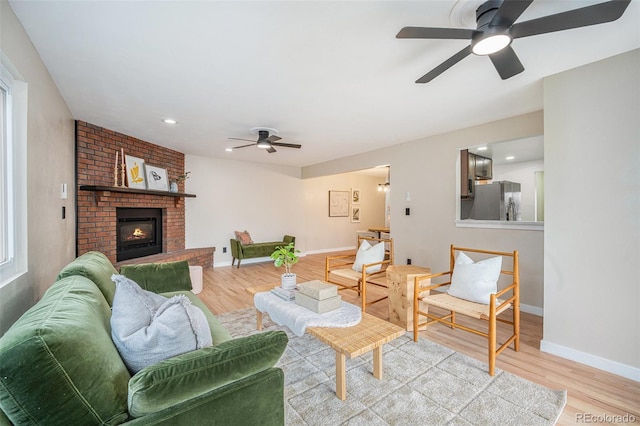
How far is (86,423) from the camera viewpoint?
850 mm

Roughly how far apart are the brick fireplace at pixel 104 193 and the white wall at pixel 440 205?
3.89m

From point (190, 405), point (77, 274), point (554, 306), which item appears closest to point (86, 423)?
point (190, 405)

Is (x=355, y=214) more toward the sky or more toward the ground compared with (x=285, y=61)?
more toward the ground

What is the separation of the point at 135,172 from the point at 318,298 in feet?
12.9

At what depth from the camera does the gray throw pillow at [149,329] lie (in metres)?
1.11

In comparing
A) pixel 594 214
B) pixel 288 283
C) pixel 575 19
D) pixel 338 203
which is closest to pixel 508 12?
pixel 575 19

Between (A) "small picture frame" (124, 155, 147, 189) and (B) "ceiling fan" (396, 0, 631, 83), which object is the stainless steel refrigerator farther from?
(A) "small picture frame" (124, 155, 147, 189)

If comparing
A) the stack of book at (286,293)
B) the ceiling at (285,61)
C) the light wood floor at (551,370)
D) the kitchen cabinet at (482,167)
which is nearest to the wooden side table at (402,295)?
the light wood floor at (551,370)

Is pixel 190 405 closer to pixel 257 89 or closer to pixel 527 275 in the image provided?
pixel 257 89

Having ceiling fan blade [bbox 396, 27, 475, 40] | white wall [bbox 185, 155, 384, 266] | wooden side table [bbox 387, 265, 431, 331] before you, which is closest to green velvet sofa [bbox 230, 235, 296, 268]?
white wall [bbox 185, 155, 384, 266]

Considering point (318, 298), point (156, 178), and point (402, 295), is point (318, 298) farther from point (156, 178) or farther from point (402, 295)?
point (156, 178)

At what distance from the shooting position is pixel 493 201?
4.23 meters

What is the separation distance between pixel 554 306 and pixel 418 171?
250 centimetres

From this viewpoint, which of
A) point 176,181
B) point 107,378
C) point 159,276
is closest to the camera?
point 107,378
